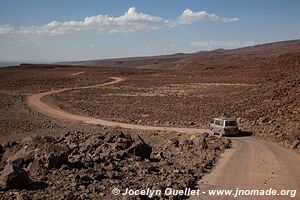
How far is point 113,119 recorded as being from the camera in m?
38.0

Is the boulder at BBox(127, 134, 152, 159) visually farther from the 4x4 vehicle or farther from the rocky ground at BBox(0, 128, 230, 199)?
the 4x4 vehicle

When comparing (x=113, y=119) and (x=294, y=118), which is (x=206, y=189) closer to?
(x=294, y=118)

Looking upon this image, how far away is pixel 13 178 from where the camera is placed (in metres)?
10.8

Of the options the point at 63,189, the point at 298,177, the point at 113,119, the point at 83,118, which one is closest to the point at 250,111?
the point at 113,119

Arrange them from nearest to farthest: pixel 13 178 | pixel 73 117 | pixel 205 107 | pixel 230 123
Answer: pixel 13 178
pixel 230 123
pixel 73 117
pixel 205 107

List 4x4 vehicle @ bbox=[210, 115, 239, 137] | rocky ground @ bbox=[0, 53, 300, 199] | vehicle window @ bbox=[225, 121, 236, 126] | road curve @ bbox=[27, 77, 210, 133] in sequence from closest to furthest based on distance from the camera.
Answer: rocky ground @ bbox=[0, 53, 300, 199]
4x4 vehicle @ bbox=[210, 115, 239, 137]
vehicle window @ bbox=[225, 121, 236, 126]
road curve @ bbox=[27, 77, 210, 133]

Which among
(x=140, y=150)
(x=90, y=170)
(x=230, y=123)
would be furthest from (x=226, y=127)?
(x=90, y=170)

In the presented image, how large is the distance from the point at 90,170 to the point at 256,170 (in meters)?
6.47

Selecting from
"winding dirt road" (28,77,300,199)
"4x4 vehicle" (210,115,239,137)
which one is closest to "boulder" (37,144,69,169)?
"winding dirt road" (28,77,300,199)

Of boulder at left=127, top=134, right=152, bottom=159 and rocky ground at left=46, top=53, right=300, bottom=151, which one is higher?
boulder at left=127, top=134, right=152, bottom=159

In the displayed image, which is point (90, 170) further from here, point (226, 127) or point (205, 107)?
point (205, 107)

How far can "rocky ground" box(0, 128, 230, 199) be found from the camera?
10992mm

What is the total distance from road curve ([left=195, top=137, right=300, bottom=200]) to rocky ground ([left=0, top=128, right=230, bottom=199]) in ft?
1.88

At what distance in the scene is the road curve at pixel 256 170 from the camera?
13844 millimetres
